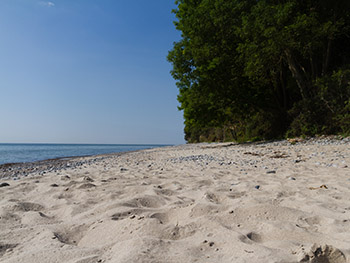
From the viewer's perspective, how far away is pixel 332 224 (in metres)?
1.70

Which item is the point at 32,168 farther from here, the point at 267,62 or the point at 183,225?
the point at 267,62

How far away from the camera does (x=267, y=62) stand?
41.0ft

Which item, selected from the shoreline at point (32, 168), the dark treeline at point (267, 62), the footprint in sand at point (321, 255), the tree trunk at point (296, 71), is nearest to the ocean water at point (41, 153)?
the shoreline at point (32, 168)

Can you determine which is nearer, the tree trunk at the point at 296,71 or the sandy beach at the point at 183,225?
the sandy beach at the point at 183,225

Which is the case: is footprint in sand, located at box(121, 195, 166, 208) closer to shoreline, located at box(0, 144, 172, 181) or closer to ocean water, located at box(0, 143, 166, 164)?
shoreline, located at box(0, 144, 172, 181)

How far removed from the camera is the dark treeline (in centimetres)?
1090

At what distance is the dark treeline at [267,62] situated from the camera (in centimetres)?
1090

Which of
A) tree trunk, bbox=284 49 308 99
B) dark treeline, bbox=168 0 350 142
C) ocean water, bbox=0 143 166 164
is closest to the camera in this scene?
dark treeline, bbox=168 0 350 142

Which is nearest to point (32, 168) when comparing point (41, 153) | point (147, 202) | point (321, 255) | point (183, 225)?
point (147, 202)

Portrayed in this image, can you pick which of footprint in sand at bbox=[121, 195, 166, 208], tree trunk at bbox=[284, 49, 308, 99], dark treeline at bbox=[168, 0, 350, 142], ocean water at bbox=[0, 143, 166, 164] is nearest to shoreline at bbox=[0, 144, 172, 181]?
footprint in sand at bbox=[121, 195, 166, 208]

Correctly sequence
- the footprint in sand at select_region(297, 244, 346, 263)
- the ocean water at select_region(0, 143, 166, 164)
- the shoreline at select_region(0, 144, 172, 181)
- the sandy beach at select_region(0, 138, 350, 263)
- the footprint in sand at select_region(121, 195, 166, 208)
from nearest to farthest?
the footprint in sand at select_region(297, 244, 346, 263), the sandy beach at select_region(0, 138, 350, 263), the footprint in sand at select_region(121, 195, 166, 208), the shoreline at select_region(0, 144, 172, 181), the ocean water at select_region(0, 143, 166, 164)

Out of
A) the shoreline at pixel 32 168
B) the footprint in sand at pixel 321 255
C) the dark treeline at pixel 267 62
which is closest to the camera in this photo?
the footprint in sand at pixel 321 255

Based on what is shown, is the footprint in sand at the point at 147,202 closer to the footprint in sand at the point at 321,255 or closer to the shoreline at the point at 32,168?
the footprint in sand at the point at 321,255

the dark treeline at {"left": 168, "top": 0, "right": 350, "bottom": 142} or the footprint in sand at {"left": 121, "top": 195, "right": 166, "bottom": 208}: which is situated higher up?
the dark treeline at {"left": 168, "top": 0, "right": 350, "bottom": 142}
